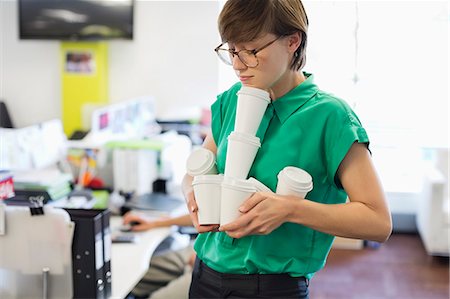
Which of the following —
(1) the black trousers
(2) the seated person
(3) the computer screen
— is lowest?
(2) the seated person

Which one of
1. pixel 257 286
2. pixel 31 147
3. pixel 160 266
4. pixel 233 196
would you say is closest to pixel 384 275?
pixel 160 266

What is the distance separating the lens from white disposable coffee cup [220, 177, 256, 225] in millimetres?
1113

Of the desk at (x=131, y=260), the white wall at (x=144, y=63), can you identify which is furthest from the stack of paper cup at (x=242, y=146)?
the white wall at (x=144, y=63)

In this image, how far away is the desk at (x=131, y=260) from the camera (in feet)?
6.15

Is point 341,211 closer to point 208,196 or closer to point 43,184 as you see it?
point 208,196

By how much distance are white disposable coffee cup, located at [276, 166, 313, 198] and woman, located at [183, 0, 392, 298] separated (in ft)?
0.06

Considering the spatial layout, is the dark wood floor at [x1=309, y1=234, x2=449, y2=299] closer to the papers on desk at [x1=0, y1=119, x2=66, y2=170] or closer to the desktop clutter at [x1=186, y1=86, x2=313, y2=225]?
the papers on desk at [x1=0, y1=119, x2=66, y2=170]

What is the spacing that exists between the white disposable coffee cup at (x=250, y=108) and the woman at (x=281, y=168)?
17 mm

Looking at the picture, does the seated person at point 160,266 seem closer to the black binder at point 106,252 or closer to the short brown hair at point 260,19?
the black binder at point 106,252

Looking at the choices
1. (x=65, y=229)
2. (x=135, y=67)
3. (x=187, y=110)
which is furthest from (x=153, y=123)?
(x=65, y=229)

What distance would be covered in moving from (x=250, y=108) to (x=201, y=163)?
0.58 ft

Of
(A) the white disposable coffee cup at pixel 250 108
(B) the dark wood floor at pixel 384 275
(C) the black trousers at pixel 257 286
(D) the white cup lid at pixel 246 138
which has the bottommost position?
(B) the dark wood floor at pixel 384 275

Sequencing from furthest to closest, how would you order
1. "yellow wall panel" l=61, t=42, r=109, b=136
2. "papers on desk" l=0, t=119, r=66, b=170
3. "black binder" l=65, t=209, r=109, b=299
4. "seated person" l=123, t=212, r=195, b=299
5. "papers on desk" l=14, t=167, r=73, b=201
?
1. "yellow wall panel" l=61, t=42, r=109, b=136
2. "papers on desk" l=0, t=119, r=66, b=170
3. "seated person" l=123, t=212, r=195, b=299
4. "papers on desk" l=14, t=167, r=73, b=201
5. "black binder" l=65, t=209, r=109, b=299

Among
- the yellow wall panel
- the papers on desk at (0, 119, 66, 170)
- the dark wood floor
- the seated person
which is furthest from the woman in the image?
the yellow wall panel
